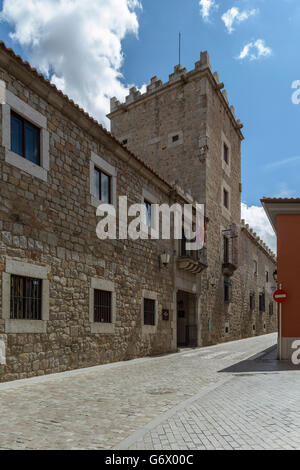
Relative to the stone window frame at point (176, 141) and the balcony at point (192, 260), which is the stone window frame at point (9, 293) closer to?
the balcony at point (192, 260)

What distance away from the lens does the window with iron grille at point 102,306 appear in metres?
10.1

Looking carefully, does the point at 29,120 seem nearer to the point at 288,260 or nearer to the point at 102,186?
the point at 102,186

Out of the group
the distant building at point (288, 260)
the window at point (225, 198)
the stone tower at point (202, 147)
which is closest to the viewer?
the distant building at point (288, 260)

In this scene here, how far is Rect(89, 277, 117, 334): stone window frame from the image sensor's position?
9789mm

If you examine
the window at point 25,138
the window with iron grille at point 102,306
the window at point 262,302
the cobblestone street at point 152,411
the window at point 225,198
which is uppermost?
the window at point 225,198

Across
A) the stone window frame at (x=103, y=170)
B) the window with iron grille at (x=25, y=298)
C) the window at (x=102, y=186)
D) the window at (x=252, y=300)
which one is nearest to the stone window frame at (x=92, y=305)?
the window with iron grille at (x=25, y=298)

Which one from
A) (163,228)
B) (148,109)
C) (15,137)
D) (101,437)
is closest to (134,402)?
(101,437)

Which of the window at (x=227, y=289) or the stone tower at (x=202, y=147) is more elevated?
the stone tower at (x=202, y=147)

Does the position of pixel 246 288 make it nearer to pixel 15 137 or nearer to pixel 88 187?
pixel 88 187

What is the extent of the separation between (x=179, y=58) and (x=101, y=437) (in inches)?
864

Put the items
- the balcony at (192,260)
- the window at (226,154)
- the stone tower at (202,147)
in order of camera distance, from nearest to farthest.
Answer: the balcony at (192,260)
the stone tower at (202,147)
the window at (226,154)

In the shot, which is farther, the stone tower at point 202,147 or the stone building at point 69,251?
the stone tower at point 202,147

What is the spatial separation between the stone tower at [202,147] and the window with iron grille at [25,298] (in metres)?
11.4

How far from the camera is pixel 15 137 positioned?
315 inches
